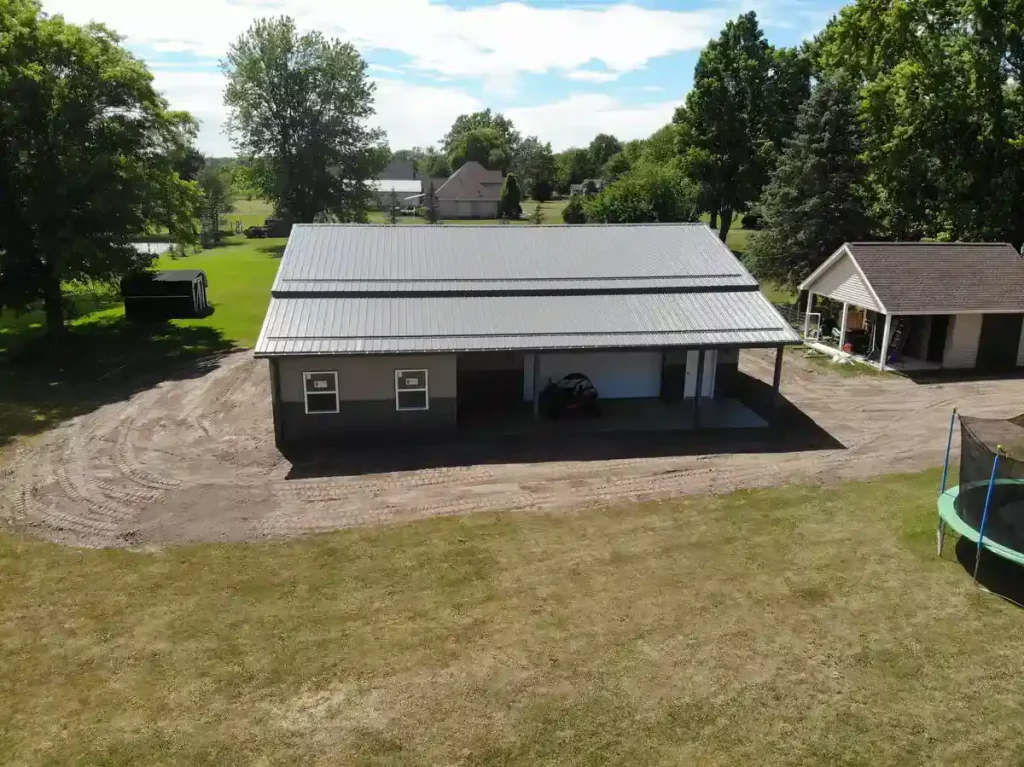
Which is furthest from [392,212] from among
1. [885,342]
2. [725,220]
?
[885,342]

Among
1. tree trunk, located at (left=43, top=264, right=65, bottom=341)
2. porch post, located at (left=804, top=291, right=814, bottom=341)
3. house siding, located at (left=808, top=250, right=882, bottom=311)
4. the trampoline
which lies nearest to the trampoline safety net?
the trampoline

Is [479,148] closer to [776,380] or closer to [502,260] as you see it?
[502,260]

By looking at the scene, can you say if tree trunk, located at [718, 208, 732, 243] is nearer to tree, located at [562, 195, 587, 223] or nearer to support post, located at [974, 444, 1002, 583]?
tree, located at [562, 195, 587, 223]

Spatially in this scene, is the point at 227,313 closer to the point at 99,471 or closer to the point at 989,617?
the point at 99,471

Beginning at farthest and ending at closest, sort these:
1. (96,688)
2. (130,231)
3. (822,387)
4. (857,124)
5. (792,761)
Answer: (857,124)
(130,231)
(822,387)
(96,688)
(792,761)

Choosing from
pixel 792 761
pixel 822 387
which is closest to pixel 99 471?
pixel 792 761

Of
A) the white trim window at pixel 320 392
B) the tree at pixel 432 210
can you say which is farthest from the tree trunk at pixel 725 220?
the tree at pixel 432 210
